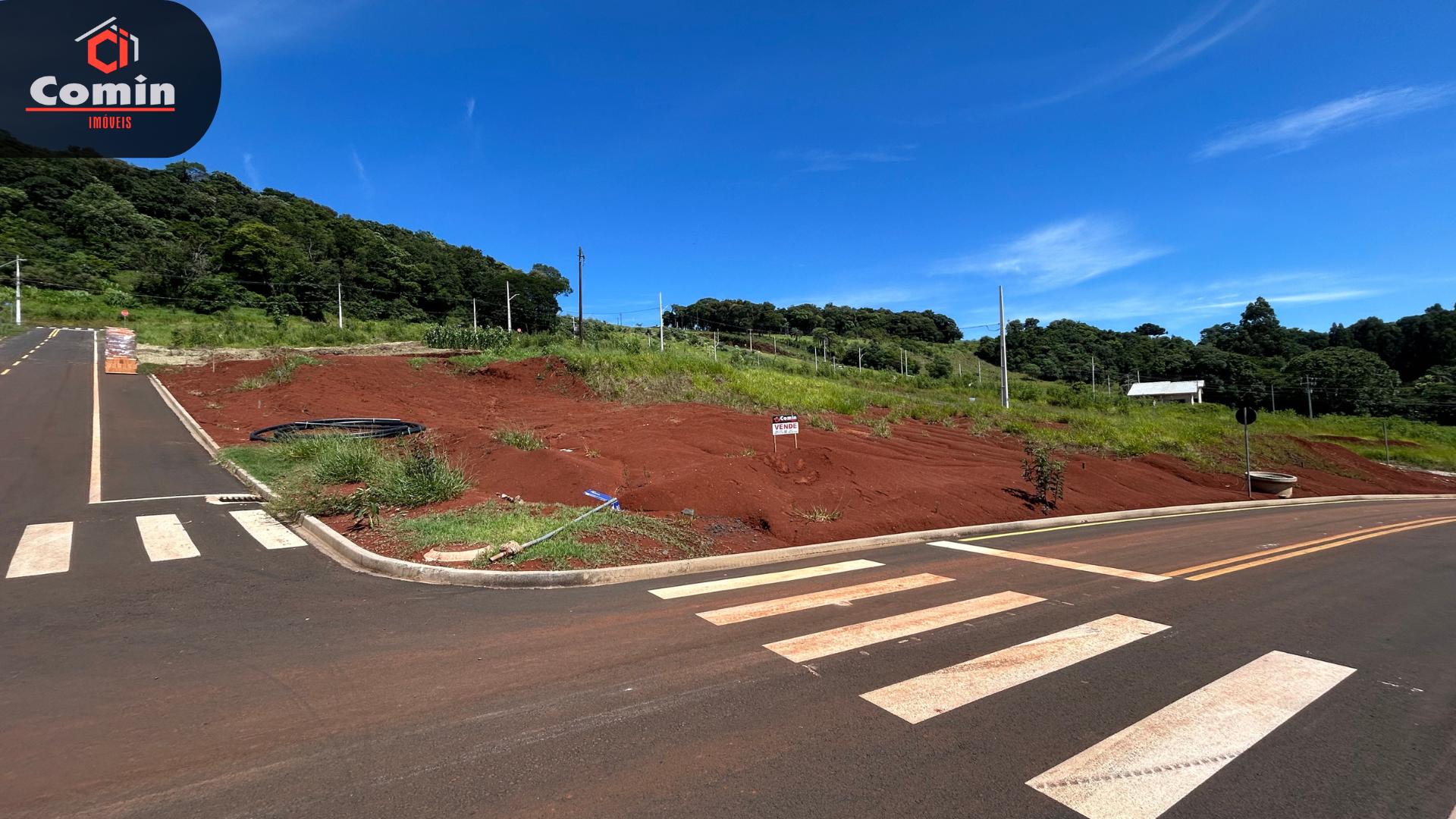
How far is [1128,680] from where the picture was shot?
181 inches

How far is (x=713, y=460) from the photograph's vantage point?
14016 millimetres

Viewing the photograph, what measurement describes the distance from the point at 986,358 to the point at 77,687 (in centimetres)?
12806

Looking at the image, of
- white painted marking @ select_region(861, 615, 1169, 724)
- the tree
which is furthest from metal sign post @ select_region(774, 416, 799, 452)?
the tree

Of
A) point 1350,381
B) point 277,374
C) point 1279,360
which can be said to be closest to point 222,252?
point 277,374

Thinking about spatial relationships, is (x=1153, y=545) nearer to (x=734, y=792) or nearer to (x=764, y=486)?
(x=764, y=486)

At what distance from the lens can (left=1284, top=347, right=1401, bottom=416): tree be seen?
237 ft

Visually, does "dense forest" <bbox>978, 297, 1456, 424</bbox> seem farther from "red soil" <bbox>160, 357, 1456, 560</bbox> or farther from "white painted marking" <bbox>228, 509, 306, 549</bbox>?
"white painted marking" <bbox>228, 509, 306, 549</bbox>

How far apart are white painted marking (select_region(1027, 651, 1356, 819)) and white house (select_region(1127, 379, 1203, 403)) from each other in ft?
323

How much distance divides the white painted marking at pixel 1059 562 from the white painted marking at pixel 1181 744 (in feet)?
9.87

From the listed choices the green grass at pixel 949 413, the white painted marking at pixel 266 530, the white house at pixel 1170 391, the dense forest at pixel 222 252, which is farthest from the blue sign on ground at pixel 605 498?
the white house at pixel 1170 391

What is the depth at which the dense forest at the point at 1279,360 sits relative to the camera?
74.7 m

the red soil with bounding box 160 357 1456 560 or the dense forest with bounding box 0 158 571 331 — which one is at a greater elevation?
the dense forest with bounding box 0 158 571 331

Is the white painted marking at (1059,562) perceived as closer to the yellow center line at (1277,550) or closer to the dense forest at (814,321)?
the yellow center line at (1277,550)

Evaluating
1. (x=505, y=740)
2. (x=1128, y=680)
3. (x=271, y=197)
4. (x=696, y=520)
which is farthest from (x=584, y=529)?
(x=271, y=197)
